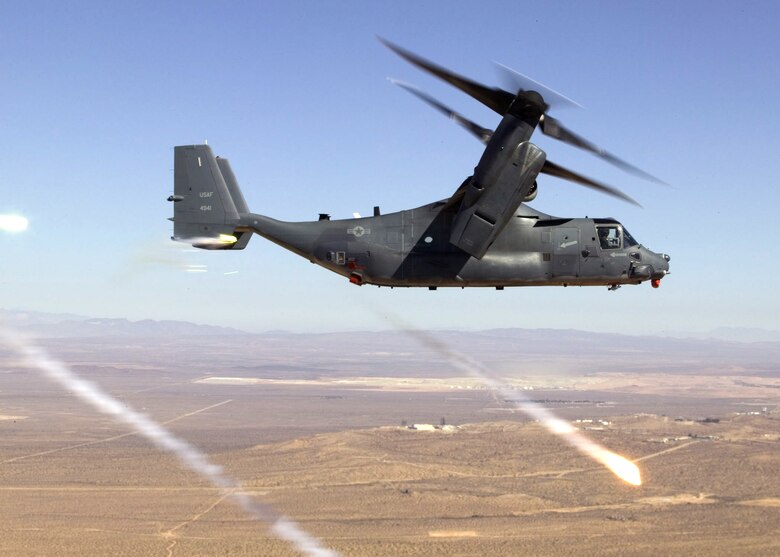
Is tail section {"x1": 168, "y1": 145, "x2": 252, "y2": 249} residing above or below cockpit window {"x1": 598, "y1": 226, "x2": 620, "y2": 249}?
above

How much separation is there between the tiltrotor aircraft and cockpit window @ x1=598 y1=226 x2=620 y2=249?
0.15ft

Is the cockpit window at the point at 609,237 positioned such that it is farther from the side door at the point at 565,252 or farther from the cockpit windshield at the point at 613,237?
the side door at the point at 565,252

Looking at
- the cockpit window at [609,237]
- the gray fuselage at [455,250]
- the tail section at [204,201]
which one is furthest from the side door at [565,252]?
the tail section at [204,201]

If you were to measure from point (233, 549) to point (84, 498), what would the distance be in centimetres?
4911

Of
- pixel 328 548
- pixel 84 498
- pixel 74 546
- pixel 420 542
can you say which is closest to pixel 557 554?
pixel 420 542

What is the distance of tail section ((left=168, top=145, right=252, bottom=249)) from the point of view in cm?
3931

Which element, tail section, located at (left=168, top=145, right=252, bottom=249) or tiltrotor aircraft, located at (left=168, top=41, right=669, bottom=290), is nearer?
tiltrotor aircraft, located at (left=168, top=41, right=669, bottom=290)

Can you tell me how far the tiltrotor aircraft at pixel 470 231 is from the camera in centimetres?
3584

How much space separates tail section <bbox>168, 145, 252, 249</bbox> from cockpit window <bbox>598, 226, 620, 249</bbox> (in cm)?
1600

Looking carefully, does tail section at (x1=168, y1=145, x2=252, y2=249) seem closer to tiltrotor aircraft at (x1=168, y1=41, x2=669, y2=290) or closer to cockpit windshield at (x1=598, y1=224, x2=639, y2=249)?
tiltrotor aircraft at (x1=168, y1=41, x2=669, y2=290)

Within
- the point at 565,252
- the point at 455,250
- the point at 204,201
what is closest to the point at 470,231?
the point at 455,250

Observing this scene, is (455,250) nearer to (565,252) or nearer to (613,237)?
(565,252)

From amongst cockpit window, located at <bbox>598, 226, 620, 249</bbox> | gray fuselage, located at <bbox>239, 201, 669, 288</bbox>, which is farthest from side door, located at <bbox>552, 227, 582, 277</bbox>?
cockpit window, located at <bbox>598, 226, 620, 249</bbox>

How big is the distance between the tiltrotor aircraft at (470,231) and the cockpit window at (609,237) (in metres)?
0.05
